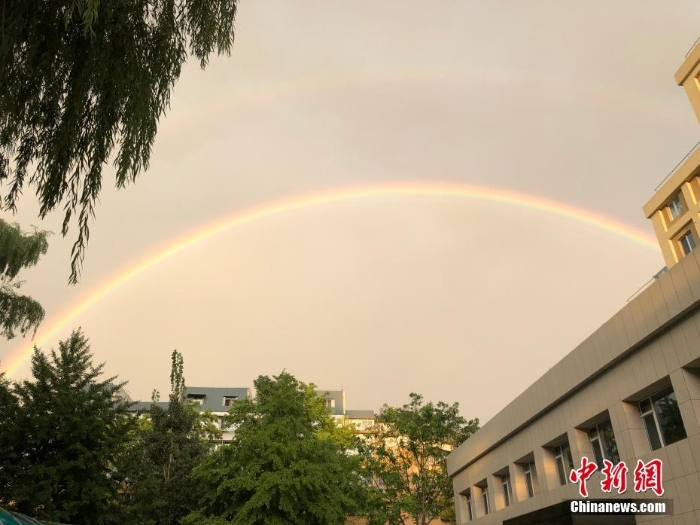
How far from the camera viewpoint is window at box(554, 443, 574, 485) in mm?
18047

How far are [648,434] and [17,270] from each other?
1875cm

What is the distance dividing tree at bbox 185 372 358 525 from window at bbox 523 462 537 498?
7577 mm

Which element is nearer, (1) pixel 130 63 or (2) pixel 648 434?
(1) pixel 130 63

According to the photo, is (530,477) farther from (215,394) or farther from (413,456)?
(215,394)

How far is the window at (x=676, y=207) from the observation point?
32.0 metres

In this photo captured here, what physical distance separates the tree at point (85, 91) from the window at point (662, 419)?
12912 millimetres

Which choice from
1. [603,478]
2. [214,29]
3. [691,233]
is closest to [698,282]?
[603,478]

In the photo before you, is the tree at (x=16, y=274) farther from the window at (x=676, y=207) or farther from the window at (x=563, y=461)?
the window at (x=676, y=207)

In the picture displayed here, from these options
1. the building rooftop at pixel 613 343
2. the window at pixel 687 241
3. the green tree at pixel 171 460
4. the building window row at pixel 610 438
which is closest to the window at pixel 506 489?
the building window row at pixel 610 438

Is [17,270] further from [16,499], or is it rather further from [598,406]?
[598,406]

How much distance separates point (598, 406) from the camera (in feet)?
50.6

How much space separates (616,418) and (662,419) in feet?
4.56

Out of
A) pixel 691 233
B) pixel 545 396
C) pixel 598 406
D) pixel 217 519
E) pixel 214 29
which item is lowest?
pixel 217 519

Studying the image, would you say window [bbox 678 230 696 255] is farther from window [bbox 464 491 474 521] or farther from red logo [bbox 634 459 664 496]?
red logo [bbox 634 459 664 496]
